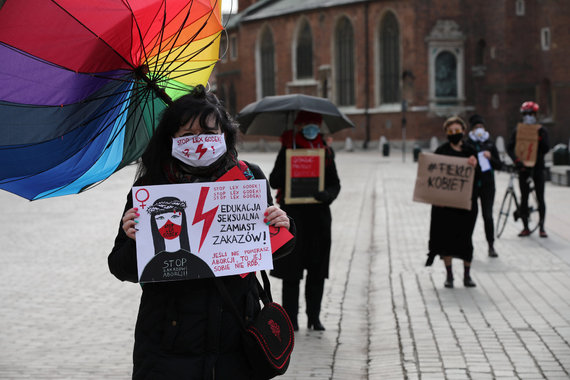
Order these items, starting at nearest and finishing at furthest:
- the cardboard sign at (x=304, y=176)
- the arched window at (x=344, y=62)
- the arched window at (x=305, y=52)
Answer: the cardboard sign at (x=304, y=176) < the arched window at (x=344, y=62) < the arched window at (x=305, y=52)

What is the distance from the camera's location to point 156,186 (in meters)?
3.13

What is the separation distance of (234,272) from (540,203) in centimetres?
1038

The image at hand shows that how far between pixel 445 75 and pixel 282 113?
4537 centimetres

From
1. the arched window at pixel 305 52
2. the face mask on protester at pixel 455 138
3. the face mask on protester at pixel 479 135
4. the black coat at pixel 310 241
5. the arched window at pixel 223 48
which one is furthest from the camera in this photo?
the arched window at pixel 305 52

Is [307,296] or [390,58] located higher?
[390,58]

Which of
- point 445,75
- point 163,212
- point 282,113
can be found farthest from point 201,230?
point 445,75

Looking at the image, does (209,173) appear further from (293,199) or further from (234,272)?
(293,199)

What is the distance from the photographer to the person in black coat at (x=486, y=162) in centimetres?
1045

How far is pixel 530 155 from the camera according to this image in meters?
12.7

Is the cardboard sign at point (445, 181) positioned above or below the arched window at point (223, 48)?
below

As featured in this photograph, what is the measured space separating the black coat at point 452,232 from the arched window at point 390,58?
4489cm

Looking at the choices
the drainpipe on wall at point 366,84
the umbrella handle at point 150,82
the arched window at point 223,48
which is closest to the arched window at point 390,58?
the drainpipe on wall at point 366,84

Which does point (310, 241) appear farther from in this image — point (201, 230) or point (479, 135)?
point (479, 135)

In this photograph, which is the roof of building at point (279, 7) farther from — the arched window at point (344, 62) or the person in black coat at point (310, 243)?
the person in black coat at point (310, 243)
